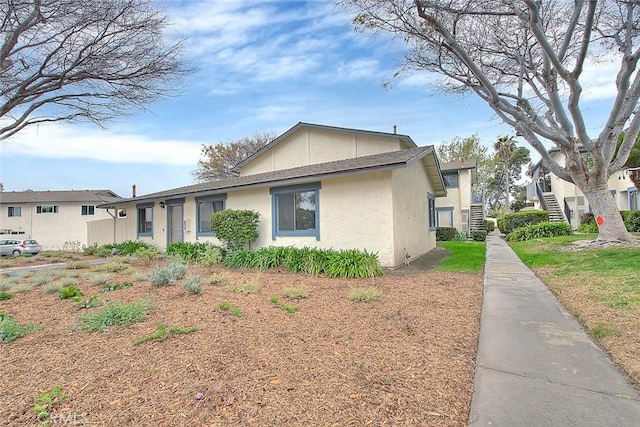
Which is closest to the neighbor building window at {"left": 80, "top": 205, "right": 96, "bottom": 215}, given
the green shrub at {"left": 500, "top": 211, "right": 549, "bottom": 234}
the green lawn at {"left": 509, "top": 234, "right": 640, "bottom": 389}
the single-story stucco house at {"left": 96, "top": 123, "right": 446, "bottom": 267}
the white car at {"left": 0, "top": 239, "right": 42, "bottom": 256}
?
the white car at {"left": 0, "top": 239, "right": 42, "bottom": 256}

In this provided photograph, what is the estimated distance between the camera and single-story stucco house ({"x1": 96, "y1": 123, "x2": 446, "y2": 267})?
9.19 meters

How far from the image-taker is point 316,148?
1456cm

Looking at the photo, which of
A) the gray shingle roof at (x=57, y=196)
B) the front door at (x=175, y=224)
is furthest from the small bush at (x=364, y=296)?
the gray shingle roof at (x=57, y=196)

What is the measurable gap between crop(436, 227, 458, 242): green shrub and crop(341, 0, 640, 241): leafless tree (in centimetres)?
994

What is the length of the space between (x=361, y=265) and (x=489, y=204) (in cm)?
5480

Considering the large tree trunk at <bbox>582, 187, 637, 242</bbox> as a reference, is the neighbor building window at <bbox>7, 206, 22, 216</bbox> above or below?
above

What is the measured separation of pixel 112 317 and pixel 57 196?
36024 mm

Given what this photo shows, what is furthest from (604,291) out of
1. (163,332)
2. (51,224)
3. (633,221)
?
(51,224)

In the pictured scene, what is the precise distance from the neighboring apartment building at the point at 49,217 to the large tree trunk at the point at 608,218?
36.1 meters

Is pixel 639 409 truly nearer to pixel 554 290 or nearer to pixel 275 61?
pixel 554 290

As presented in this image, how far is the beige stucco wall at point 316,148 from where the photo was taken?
43.4 ft

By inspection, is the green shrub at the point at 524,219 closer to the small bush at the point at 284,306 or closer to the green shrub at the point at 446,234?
the green shrub at the point at 446,234

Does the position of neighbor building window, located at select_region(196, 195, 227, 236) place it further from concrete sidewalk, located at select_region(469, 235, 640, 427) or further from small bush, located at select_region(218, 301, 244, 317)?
concrete sidewalk, located at select_region(469, 235, 640, 427)

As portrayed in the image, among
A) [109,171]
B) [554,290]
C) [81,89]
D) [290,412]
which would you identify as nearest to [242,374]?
[290,412]
